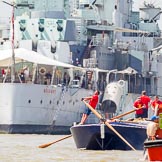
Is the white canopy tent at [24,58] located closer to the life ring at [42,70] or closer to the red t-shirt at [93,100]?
the life ring at [42,70]

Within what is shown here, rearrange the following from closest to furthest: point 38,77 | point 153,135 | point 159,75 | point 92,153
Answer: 1. point 153,135
2. point 92,153
3. point 38,77
4. point 159,75

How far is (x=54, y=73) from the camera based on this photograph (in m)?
62.0

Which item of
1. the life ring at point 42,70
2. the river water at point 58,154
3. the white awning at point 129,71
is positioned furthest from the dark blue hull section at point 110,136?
the white awning at point 129,71

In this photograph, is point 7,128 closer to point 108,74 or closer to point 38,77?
point 38,77

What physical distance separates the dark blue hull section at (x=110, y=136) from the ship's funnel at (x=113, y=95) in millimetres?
26971

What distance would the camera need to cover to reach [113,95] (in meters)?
66.3

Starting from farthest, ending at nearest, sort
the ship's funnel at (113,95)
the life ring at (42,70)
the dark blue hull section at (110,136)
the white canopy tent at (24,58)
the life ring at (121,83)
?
1. the life ring at (121,83)
2. the ship's funnel at (113,95)
3. the life ring at (42,70)
4. the white canopy tent at (24,58)
5. the dark blue hull section at (110,136)

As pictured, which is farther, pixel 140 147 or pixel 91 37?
pixel 91 37

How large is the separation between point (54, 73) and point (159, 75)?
1582cm

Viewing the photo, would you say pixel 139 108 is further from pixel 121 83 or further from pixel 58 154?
pixel 121 83

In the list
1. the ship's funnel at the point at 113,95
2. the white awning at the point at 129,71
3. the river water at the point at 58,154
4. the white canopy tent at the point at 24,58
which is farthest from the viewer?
the white awning at the point at 129,71

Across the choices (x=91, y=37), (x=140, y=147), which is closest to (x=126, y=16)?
(x=91, y=37)

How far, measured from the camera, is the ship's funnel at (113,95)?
66312 mm

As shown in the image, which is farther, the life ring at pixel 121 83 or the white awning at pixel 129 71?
→ the white awning at pixel 129 71
